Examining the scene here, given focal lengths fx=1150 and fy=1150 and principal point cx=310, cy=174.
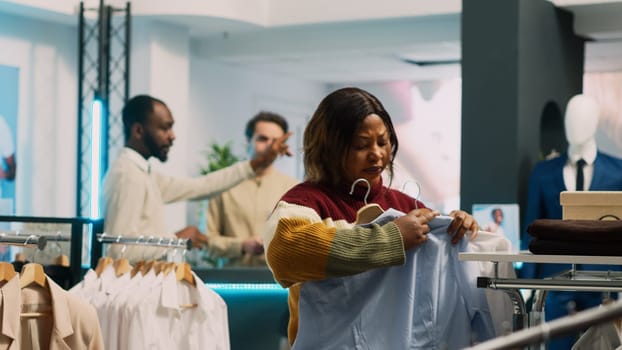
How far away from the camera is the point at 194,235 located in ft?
20.5

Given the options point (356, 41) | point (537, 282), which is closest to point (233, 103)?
point (356, 41)

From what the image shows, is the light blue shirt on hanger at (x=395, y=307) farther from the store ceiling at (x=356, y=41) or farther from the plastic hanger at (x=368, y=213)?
the store ceiling at (x=356, y=41)

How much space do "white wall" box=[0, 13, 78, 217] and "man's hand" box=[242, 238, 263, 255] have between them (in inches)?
134

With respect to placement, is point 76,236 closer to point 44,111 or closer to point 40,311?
point 40,311

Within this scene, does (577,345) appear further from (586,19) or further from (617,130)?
(617,130)

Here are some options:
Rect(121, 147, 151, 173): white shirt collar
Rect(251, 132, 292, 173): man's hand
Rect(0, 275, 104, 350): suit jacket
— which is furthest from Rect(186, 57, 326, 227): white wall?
Rect(0, 275, 104, 350): suit jacket

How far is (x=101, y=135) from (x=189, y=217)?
3094 mm

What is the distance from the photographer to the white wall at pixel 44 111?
30.6ft

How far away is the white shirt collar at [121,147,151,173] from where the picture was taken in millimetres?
5523

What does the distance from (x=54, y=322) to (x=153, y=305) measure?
2.50 ft

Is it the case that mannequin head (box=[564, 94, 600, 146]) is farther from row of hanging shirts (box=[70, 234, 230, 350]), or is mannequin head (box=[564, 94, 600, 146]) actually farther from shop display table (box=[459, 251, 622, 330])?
shop display table (box=[459, 251, 622, 330])

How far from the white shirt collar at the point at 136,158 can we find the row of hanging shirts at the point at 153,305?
3.62 ft

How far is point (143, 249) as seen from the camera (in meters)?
5.11

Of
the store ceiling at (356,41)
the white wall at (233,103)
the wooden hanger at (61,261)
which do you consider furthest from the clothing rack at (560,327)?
the white wall at (233,103)
